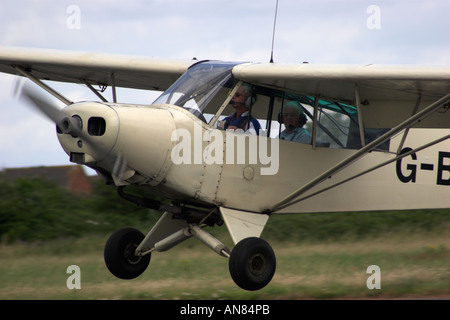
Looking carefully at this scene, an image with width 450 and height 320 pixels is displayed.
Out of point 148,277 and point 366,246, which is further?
point 366,246

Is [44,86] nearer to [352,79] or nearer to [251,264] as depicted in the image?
[251,264]

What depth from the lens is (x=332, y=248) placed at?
42.2 ft

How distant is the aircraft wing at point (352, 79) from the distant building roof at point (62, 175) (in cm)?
734

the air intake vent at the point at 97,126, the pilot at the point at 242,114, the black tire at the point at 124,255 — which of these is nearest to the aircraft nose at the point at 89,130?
the air intake vent at the point at 97,126

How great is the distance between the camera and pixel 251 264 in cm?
866

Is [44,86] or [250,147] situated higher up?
[44,86]

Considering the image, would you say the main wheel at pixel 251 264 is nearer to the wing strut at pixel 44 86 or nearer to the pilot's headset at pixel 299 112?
the pilot's headset at pixel 299 112

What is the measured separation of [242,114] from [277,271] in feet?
11.7

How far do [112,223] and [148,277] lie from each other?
11.0ft

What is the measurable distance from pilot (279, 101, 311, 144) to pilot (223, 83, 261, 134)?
46cm

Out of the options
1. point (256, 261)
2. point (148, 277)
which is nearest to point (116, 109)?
point (256, 261)

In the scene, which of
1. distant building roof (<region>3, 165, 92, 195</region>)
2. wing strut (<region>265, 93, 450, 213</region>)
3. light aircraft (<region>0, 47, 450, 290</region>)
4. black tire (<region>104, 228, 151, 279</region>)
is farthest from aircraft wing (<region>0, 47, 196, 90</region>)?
distant building roof (<region>3, 165, 92, 195</region>)

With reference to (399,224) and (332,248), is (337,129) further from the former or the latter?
(399,224)

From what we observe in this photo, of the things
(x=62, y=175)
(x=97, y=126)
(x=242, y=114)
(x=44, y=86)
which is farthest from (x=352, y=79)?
(x=62, y=175)
